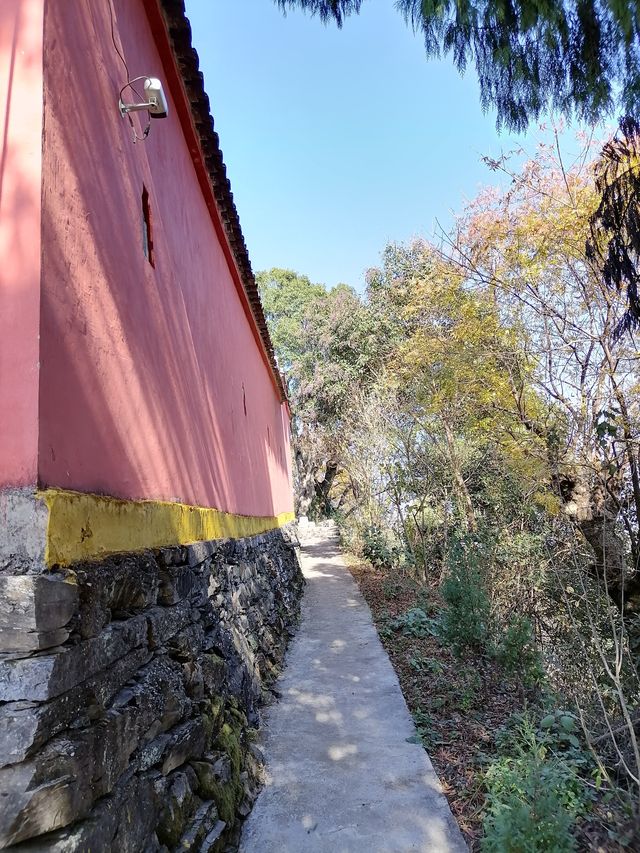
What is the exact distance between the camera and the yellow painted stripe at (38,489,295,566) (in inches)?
65.4

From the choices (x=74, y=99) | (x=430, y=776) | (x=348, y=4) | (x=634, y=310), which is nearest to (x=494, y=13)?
(x=348, y=4)

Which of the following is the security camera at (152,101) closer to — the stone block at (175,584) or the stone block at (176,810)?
the stone block at (175,584)

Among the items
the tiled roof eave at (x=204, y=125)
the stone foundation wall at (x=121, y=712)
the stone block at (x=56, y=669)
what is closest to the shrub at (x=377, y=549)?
the tiled roof eave at (x=204, y=125)

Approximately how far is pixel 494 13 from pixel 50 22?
2.16 m

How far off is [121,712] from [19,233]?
5.22ft

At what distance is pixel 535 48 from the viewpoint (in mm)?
2910

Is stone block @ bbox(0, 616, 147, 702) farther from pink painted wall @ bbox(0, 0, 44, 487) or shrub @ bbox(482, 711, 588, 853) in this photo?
shrub @ bbox(482, 711, 588, 853)

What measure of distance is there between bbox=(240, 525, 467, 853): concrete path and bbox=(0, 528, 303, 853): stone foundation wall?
222mm

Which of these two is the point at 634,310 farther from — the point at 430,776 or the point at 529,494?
the point at 529,494

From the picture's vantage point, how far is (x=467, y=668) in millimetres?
4953

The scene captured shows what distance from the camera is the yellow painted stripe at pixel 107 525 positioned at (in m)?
1.66

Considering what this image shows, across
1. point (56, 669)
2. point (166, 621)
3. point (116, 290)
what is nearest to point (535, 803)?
point (166, 621)

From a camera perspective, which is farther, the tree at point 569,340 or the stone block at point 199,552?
the tree at point 569,340

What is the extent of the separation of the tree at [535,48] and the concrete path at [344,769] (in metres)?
3.77
